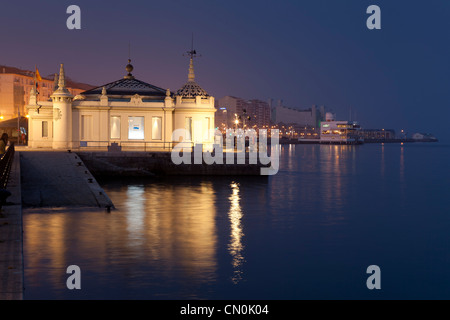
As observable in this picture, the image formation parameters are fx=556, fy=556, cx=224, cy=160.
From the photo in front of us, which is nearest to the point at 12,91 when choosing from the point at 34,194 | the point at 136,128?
the point at 136,128

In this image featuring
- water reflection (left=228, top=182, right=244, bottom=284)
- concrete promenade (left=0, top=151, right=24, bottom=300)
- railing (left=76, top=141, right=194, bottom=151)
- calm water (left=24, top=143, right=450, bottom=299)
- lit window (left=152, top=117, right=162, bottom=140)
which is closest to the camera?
concrete promenade (left=0, top=151, right=24, bottom=300)

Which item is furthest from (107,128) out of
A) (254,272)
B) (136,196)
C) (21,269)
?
(21,269)

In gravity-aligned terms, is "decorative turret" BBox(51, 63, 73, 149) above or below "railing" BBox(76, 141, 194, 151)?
above

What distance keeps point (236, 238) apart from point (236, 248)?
7.24ft

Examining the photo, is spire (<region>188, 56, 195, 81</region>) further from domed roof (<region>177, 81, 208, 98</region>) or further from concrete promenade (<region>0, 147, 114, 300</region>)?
concrete promenade (<region>0, 147, 114, 300</region>)

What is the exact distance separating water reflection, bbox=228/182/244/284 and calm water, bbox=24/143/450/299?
0.05 metres

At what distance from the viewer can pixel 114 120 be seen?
54.3m

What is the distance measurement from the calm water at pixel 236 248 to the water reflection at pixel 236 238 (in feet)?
0.17

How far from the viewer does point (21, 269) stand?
13.4 meters

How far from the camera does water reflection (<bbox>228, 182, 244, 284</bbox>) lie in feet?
62.1

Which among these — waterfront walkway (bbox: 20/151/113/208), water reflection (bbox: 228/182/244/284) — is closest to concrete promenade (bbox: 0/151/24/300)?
waterfront walkway (bbox: 20/151/113/208)

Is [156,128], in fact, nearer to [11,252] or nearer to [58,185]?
[58,185]

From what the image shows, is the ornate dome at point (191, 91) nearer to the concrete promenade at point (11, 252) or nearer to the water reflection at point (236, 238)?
the water reflection at point (236, 238)

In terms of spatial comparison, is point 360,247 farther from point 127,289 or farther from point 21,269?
point 21,269
